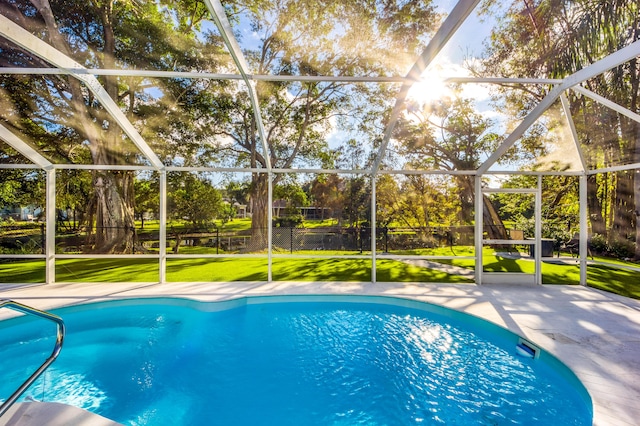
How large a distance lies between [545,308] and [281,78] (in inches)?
221

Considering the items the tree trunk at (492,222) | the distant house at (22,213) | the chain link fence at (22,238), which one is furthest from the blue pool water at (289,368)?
the distant house at (22,213)

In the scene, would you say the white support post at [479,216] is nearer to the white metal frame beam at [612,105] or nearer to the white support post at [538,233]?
the white support post at [538,233]

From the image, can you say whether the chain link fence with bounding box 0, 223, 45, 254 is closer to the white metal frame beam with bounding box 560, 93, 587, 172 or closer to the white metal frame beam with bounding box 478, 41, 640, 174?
the white metal frame beam with bounding box 478, 41, 640, 174

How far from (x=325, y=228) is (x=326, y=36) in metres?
5.67

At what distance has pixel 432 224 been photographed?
30.1 feet

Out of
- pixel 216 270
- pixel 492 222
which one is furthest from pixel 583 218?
pixel 216 270

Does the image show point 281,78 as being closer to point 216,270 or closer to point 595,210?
point 216,270

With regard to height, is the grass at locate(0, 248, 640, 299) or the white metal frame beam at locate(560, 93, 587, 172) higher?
the white metal frame beam at locate(560, 93, 587, 172)

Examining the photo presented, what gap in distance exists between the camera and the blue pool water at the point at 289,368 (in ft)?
9.29

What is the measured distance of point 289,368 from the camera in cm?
360

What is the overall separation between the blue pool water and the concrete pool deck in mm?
212

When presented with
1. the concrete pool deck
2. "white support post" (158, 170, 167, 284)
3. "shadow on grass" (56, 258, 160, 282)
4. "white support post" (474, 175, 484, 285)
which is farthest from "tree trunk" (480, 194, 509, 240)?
"shadow on grass" (56, 258, 160, 282)

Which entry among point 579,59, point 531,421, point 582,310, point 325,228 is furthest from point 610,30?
point 325,228

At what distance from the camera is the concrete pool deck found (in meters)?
2.72
